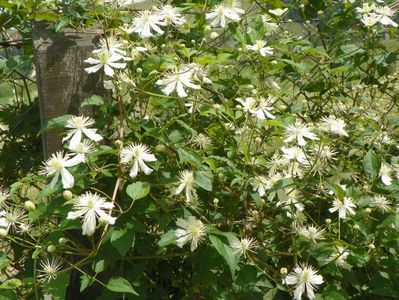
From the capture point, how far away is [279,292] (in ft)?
5.37

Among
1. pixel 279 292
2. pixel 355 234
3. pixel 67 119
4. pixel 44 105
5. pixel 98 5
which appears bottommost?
pixel 279 292

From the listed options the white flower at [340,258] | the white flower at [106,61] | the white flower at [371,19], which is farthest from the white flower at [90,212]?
the white flower at [371,19]

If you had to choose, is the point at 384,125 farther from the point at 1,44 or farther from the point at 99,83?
the point at 1,44

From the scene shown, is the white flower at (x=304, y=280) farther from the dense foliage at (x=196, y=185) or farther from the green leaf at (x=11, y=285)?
the green leaf at (x=11, y=285)

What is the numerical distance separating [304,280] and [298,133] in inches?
13.5

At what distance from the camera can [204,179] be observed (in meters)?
1.38

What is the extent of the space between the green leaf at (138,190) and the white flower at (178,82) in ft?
0.73

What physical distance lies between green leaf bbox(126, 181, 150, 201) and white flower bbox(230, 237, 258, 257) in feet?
0.72

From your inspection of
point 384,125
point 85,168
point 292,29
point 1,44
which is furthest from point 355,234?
point 1,44

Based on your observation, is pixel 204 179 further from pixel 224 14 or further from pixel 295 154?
pixel 224 14

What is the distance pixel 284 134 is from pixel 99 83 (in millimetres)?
499

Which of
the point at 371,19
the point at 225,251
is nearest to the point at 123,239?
the point at 225,251

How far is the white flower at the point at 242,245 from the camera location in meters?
1.39

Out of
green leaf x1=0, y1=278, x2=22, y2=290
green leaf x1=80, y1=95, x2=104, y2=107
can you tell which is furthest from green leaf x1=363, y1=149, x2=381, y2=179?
green leaf x1=0, y1=278, x2=22, y2=290
